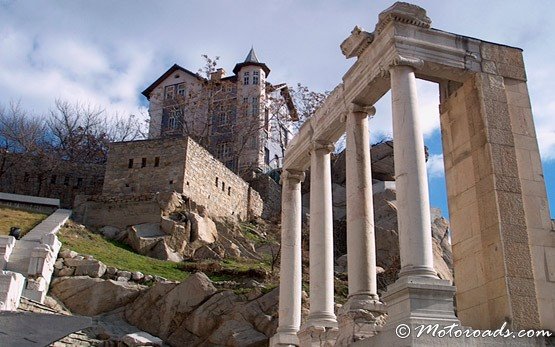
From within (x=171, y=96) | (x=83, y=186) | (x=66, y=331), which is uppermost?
(x=171, y=96)

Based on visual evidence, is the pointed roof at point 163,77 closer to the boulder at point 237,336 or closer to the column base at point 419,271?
the boulder at point 237,336

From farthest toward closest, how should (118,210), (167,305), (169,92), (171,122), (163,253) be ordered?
(169,92) < (171,122) < (118,210) < (163,253) < (167,305)

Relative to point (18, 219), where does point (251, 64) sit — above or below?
above

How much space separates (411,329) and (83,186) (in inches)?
1671

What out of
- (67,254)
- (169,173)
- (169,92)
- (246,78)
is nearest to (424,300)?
(67,254)

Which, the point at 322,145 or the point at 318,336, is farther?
the point at 322,145

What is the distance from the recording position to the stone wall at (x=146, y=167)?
43562 millimetres

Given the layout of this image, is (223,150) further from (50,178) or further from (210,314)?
(210,314)

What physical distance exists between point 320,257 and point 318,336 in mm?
2328

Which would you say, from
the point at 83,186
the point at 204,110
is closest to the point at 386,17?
the point at 83,186

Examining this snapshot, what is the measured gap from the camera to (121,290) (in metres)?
25.9

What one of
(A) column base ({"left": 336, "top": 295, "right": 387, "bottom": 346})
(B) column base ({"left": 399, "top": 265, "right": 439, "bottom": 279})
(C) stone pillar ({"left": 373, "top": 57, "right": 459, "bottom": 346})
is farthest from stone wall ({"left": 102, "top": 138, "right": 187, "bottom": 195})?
(B) column base ({"left": 399, "top": 265, "right": 439, "bottom": 279})

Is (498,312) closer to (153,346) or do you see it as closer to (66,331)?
(66,331)

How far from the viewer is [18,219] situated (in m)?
35.8
